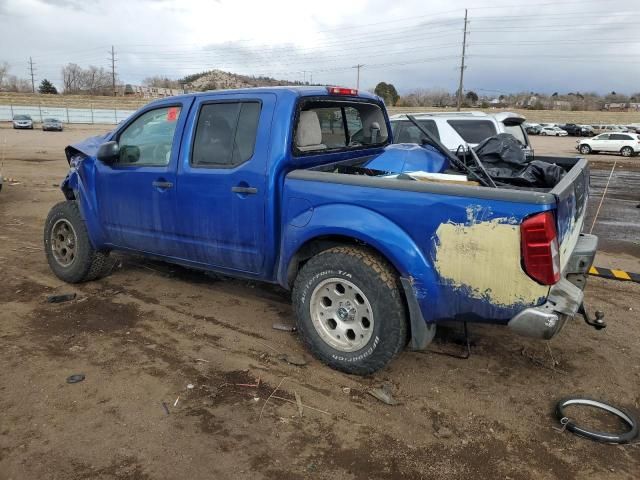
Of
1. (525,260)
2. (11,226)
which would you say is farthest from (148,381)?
(11,226)

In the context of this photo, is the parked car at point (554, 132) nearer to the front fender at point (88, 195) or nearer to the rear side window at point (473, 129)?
the rear side window at point (473, 129)

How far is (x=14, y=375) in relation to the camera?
11.6ft

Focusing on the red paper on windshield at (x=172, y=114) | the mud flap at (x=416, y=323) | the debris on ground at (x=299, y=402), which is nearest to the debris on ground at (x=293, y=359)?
the debris on ground at (x=299, y=402)

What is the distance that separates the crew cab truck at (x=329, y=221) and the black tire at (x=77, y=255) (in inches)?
0.9

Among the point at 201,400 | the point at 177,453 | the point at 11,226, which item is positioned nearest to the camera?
the point at 177,453

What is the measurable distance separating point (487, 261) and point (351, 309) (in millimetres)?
1012

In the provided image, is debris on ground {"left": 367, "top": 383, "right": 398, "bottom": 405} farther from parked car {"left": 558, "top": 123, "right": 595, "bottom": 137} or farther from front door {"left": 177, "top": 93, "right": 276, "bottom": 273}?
parked car {"left": 558, "top": 123, "right": 595, "bottom": 137}

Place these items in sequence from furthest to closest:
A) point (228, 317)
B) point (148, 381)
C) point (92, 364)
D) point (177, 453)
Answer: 1. point (228, 317)
2. point (92, 364)
3. point (148, 381)
4. point (177, 453)

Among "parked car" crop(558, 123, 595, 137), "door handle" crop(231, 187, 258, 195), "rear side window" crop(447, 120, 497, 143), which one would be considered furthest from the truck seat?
"parked car" crop(558, 123, 595, 137)

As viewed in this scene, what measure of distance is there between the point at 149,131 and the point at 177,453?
9.57 feet

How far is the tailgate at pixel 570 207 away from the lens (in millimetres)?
2947

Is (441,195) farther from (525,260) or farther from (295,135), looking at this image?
(295,135)

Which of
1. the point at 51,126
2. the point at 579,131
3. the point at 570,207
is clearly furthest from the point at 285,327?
the point at 579,131

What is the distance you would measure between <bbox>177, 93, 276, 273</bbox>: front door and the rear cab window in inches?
12.3
